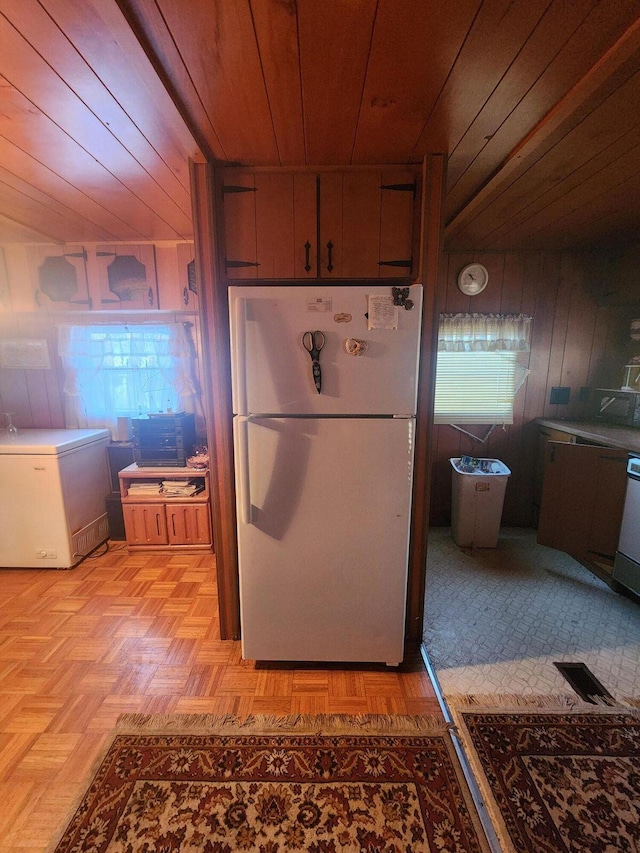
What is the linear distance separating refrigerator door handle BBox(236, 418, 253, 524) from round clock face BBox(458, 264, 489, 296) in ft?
7.21

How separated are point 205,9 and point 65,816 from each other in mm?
2322

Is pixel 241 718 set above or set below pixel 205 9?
below

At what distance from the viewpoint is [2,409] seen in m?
2.76

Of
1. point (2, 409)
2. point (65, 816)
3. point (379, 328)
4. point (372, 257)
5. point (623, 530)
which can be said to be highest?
point (372, 257)

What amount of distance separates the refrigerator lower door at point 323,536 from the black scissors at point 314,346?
0.66 feet

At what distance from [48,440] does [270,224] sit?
2.14 metres

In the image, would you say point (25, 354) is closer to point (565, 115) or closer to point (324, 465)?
point (324, 465)

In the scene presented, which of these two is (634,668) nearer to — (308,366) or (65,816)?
(308,366)

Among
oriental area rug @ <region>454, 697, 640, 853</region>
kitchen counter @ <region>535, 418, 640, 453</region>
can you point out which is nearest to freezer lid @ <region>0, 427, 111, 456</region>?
oriental area rug @ <region>454, 697, 640, 853</region>

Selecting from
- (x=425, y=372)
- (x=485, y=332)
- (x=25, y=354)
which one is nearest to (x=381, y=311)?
(x=425, y=372)

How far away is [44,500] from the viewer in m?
2.30

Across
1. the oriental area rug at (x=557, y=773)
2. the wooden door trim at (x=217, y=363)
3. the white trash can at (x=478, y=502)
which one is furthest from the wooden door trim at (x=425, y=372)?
the white trash can at (x=478, y=502)

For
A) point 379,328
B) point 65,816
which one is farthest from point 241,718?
point 379,328

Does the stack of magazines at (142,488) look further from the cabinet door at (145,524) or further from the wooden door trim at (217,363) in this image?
the wooden door trim at (217,363)
